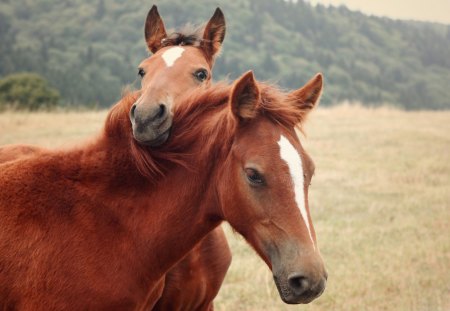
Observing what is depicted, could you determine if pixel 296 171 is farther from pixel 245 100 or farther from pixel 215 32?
pixel 215 32

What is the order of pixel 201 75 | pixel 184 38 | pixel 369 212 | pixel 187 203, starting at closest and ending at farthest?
pixel 187 203 < pixel 201 75 < pixel 184 38 < pixel 369 212

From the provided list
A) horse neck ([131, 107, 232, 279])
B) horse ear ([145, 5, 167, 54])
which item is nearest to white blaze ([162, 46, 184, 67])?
horse ear ([145, 5, 167, 54])

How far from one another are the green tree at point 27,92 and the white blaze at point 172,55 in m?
23.7

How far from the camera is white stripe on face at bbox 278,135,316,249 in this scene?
Result: 2922 millimetres

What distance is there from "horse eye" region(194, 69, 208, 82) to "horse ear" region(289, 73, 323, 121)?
196 centimetres

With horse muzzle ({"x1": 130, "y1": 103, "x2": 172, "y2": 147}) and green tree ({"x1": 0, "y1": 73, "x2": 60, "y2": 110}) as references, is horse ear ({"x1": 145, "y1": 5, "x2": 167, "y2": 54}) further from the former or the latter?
green tree ({"x1": 0, "y1": 73, "x2": 60, "y2": 110})

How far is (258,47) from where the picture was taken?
56.7 meters

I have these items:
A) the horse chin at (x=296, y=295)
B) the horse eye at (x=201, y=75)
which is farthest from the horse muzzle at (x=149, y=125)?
the horse eye at (x=201, y=75)

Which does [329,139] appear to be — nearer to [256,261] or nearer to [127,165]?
[256,261]

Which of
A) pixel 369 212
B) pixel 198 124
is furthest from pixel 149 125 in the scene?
pixel 369 212

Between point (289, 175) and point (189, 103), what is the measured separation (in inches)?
31.9

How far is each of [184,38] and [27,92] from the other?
82.1 feet

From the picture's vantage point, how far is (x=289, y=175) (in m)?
2.92

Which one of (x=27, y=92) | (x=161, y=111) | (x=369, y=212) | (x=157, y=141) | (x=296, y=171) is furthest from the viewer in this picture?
(x=27, y=92)
